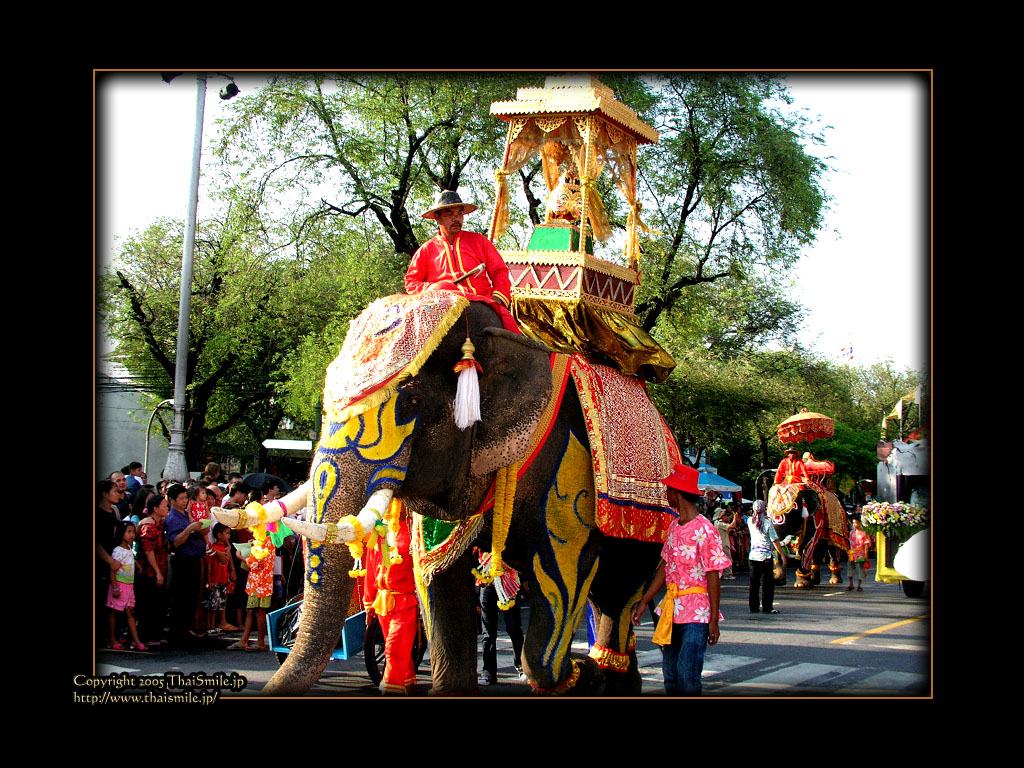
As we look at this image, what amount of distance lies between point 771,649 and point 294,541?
17.1ft

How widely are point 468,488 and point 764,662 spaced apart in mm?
4619

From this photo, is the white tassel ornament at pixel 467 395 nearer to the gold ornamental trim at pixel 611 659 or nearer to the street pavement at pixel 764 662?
the gold ornamental trim at pixel 611 659

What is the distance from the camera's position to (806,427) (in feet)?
42.8

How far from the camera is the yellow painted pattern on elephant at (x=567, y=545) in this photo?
6035 millimetres

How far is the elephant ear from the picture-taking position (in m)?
5.91

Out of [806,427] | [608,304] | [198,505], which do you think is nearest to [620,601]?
[608,304]

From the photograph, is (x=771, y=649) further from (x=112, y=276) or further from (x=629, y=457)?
(x=112, y=276)

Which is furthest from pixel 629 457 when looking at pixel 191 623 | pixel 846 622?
pixel 846 622

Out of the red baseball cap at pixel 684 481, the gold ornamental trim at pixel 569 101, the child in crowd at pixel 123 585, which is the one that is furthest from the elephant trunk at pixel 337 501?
the child in crowd at pixel 123 585

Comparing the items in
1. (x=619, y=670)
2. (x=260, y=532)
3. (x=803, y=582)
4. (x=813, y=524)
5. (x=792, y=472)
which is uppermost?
(x=260, y=532)

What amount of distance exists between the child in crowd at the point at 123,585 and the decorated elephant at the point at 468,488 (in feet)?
12.3

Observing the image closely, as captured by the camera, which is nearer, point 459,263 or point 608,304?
point 459,263

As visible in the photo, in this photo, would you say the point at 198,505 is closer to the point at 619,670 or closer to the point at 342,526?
the point at 619,670

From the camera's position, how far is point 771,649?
10.1 m
